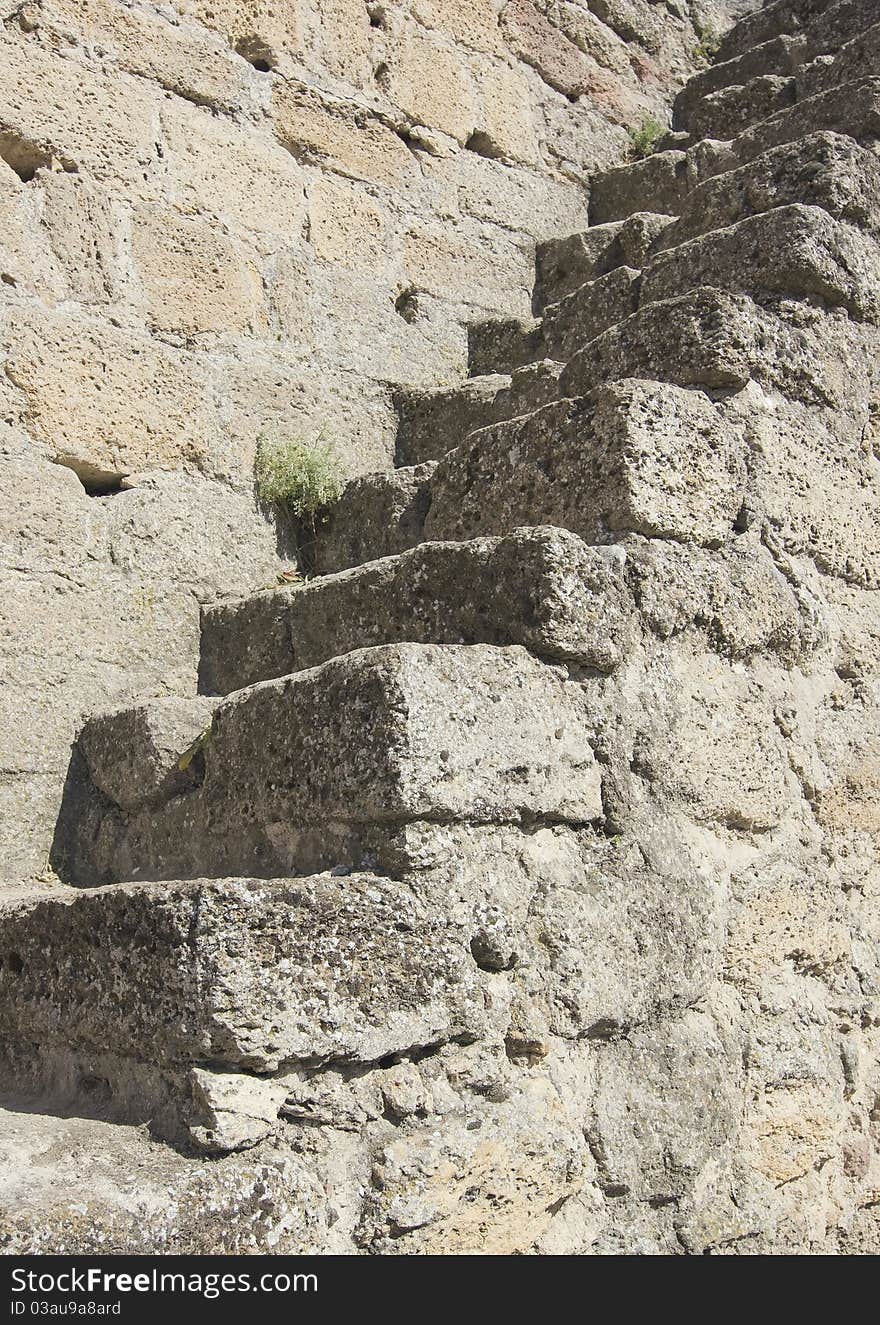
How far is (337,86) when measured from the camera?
440cm

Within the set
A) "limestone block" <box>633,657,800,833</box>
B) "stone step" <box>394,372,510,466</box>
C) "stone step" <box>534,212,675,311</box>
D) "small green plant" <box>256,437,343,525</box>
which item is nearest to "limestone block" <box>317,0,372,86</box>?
"stone step" <box>534,212,675,311</box>

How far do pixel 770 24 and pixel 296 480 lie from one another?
3.29 meters

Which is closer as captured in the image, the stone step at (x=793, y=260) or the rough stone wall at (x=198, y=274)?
the stone step at (x=793, y=260)

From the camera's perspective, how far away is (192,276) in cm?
382

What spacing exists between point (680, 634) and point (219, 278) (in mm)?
1992

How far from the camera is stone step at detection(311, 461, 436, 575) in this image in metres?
3.46

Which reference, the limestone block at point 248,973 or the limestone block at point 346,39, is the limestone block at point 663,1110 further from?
the limestone block at point 346,39

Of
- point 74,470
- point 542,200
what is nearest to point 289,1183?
point 74,470

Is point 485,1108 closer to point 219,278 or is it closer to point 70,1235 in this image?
point 70,1235

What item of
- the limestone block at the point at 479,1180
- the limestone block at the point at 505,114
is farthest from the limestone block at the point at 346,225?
the limestone block at the point at 479,1180

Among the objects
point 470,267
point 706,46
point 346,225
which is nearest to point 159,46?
point 346,225

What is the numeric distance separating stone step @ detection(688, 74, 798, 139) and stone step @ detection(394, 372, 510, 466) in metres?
1.64

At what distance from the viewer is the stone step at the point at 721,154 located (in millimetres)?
3824

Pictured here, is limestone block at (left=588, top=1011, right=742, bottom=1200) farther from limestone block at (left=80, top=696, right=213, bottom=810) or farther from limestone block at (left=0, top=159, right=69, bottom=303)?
limestone block at (left=0, top=159, right=69, bottom=303)
